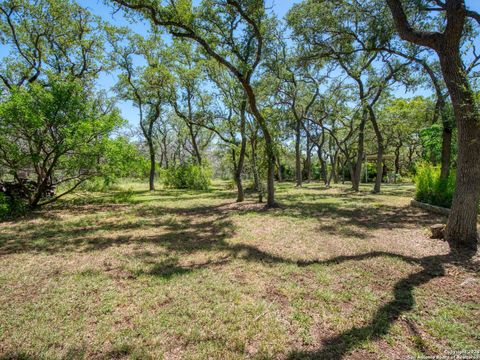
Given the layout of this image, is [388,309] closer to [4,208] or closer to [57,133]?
[4,208]

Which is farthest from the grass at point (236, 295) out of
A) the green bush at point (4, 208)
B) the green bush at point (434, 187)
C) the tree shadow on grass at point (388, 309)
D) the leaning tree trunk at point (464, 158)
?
the green bush at point (434, 187)

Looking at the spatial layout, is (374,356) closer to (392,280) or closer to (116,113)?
(392,280)

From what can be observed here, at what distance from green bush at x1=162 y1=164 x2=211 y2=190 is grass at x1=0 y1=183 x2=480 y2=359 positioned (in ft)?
42.0

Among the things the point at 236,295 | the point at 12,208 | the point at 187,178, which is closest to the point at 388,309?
the point at 236,295

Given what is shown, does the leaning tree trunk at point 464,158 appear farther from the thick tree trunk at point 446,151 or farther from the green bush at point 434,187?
the thick tree trunk at point 446,151

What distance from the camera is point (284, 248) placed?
4.63 m

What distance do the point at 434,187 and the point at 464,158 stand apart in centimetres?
444

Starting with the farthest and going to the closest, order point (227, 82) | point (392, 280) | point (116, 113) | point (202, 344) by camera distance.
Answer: point (227, 82)
point (116, 113)
point (392, 280)
point (202, 344)

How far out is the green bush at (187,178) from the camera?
18.5 m

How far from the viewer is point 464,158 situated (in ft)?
14.1

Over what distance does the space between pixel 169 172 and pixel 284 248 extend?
16537 millimetres

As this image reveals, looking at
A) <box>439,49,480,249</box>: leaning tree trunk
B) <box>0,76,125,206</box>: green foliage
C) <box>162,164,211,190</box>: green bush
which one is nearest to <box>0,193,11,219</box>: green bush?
<box>0,76,125,206</box>: green foliage

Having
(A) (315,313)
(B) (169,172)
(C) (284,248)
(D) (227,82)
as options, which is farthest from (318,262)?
(B) (169,172)

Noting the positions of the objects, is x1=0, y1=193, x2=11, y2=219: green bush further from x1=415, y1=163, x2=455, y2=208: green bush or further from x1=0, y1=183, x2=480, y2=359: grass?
x1=415, y1=163, x2=455, y2=208: green bush
